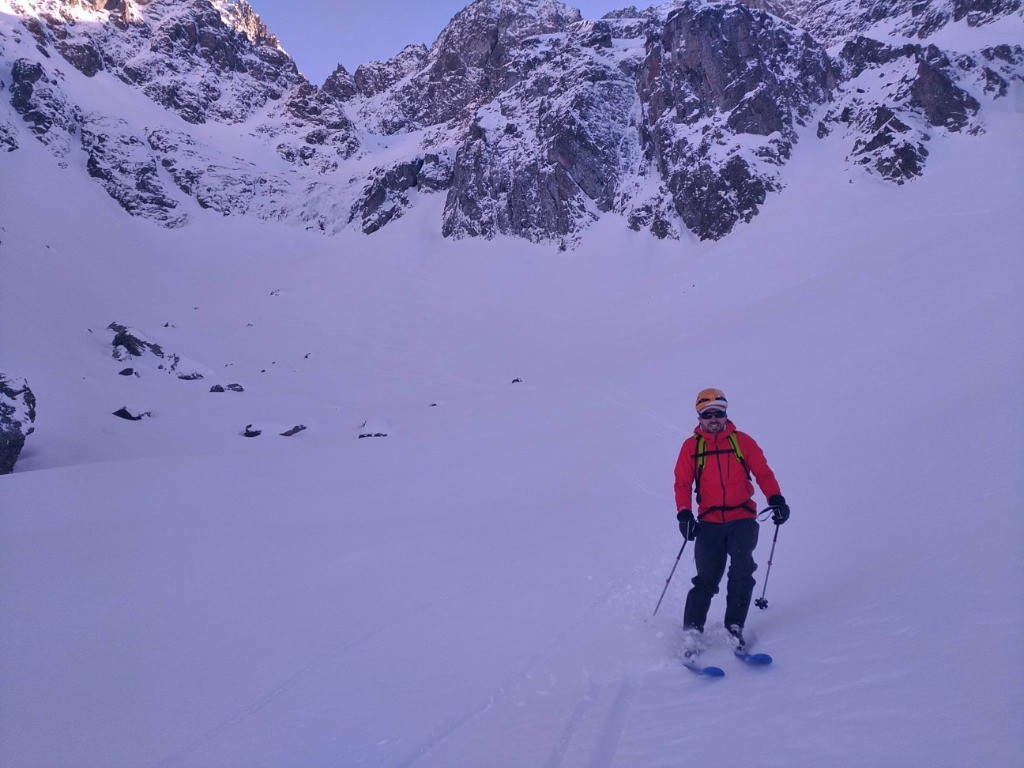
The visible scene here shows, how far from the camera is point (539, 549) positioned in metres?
7.48

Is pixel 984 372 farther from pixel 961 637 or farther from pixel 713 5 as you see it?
pixel 713 5

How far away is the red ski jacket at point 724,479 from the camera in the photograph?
471 cm

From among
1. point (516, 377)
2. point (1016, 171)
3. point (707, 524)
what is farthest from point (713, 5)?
point (707, 524)

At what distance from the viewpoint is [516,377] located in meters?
28.5

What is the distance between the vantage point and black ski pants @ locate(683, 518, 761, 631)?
4.61 metres

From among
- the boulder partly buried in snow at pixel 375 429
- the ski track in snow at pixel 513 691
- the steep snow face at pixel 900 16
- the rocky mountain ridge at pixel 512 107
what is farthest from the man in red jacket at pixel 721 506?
the steep snow face at pixel 900 16

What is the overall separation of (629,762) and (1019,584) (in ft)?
8.83

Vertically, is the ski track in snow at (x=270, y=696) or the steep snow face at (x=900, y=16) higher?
the steep snow face at (x=900, y=16)

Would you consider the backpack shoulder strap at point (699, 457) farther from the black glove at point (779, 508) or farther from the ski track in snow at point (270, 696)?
the ski track in snow at point (270, 696)

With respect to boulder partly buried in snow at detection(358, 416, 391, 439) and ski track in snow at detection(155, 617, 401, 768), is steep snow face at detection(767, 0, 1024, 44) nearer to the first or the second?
boulder partly buried in snow at detection(358, 416, 391, 439)

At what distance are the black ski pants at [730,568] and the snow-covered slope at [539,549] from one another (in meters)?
0.32

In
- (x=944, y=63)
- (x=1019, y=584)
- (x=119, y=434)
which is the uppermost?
(x=944, y=63)

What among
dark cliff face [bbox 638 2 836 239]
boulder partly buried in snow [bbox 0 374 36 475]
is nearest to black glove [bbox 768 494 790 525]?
boulder partly buried in snow [bbox 0 374 36 475]

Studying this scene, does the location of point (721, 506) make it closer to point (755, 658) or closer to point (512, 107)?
point (755, 658)
